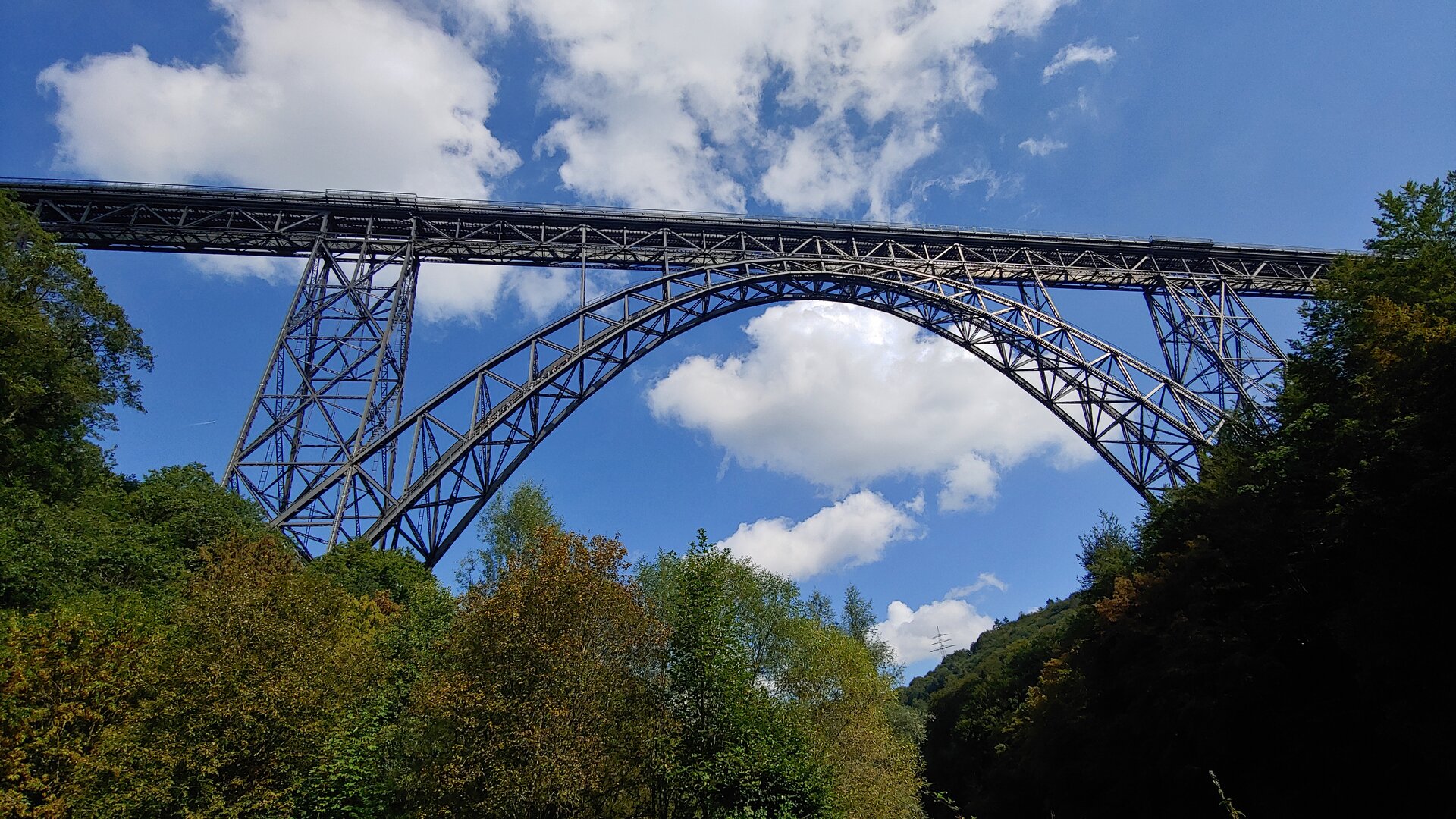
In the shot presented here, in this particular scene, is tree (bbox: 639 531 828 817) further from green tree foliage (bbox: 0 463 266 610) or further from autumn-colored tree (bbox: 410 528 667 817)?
green tree foliage (bbox: 0 463 266 610)

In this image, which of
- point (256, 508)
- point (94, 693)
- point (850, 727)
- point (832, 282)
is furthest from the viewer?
point (832, 282)

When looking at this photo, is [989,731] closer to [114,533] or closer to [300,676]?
[300,676]

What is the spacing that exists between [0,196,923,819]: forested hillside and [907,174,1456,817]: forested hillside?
20.5 ft

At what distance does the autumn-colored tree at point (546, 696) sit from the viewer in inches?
472

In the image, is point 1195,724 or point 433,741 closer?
point 433,741

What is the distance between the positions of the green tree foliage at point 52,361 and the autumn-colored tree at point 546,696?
1233 centimetres

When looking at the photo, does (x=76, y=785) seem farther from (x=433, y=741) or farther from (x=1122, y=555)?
(x=1122, y=555)

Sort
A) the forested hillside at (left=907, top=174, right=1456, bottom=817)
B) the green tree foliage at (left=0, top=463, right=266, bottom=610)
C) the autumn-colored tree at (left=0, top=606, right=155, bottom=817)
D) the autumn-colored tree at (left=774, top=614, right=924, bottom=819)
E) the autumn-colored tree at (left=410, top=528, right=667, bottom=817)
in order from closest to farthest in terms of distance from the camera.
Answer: the autumn-colored tree at (left=0, top=606, right=155, bottom=817)
the autumn-colored tree at (left=410, top=528, right=667, bottom=817)
the forested hillside at (left=907, top=174, right=1456, bottom=817)
the green tree foliage at (left=0, top=463, right=266, bottom=610)
the autumn-colored tree at (left=774, top=614, right=924, bottom=819)

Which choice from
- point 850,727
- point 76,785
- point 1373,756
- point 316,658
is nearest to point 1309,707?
point 1373,756

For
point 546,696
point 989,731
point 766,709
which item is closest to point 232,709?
point 546,696

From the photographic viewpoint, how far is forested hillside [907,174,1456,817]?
13.4 meters

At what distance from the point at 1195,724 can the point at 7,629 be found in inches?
1060

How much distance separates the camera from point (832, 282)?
28281mm

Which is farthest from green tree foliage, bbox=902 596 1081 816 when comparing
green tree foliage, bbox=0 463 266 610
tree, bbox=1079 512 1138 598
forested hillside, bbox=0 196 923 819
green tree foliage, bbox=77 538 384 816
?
green tree foliage, bbox=0 463 266 610
